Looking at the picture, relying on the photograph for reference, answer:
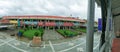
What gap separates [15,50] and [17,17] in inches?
857

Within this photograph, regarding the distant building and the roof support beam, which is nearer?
the roof support beam

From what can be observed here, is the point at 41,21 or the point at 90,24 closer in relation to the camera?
the point at 90,24

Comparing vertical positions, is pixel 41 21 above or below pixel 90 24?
below

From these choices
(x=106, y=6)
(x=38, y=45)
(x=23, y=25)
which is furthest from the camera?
(x=23, y=25)

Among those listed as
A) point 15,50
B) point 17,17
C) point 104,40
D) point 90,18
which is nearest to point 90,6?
point 90,18

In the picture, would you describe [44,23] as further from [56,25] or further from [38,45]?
[38,45]

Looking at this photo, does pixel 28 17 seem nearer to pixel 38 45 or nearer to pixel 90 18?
pixel 38 45

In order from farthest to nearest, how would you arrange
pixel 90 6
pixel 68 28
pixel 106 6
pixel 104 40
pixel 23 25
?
1. pixel 68 28
2. pixel 23 25
3. pixel 104 40
4. pixel 106 6
5. pixel 90 6

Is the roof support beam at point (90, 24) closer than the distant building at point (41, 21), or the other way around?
the roof support beam at point (90, 24)

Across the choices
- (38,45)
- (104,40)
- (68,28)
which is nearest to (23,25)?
(68,28)

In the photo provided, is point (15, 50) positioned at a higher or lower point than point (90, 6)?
lower

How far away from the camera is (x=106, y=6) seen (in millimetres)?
3383

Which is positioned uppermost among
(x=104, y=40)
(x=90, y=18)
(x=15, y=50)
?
(x=90, y=18)

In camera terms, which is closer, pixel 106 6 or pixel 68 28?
pixel 106 6
